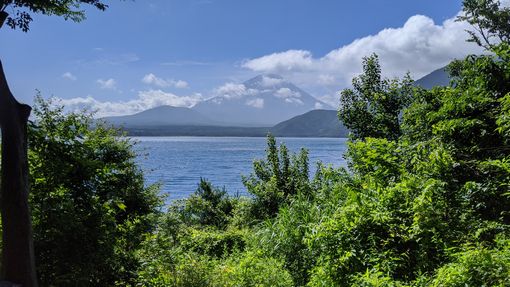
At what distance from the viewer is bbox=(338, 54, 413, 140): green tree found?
1559 centimetres

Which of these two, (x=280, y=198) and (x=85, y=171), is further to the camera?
(x=280, y=198)

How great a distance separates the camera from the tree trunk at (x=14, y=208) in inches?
204

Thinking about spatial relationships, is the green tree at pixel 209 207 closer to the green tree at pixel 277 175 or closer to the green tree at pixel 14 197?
the green tree at pixel 277 175

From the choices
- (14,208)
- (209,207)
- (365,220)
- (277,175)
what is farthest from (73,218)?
(209,207)

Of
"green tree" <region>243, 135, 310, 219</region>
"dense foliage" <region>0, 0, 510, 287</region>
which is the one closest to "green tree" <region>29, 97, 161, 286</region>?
"dense foliage" <region>0, 0, 510, 287</region>

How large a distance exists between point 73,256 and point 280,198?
17141mm

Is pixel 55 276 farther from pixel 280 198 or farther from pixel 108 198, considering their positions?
pixel 280 198

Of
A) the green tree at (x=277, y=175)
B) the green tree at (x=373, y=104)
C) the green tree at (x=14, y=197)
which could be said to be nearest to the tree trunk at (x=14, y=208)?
the green tree at (x=14, y=197)

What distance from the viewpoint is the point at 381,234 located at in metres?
5.31

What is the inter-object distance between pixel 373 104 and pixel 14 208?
14152 millimetres

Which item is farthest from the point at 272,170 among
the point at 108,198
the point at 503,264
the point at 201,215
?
the point at 503,264

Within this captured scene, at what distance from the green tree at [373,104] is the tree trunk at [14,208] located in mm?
13189

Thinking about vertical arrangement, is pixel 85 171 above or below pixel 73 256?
above

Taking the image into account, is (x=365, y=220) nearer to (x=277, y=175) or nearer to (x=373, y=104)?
(x=373, y=104)
